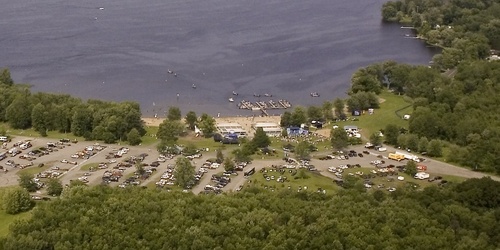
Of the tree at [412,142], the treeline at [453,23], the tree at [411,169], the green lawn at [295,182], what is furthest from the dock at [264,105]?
the tree at [411,169]

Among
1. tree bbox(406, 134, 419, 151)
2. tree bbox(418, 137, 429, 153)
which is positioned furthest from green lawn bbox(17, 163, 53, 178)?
tree bbox(418, 137, 429, 153)

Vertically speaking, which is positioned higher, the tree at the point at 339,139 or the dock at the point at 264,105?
the tree at the point at 339,139

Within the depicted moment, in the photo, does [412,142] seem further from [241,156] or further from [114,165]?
[114,165]

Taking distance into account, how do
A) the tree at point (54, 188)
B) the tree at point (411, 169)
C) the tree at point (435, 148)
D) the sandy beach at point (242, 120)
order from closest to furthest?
1. the tree at point (54, 188)
2. the tree at point (411, 169)
3. the tree at point (435, 148)
4. the sandy beach at point (242, 120)

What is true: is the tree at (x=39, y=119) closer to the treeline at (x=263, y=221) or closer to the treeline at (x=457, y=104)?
the treeline at (x=263, y=221)

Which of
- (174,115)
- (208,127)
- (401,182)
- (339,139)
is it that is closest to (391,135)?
(339,139)

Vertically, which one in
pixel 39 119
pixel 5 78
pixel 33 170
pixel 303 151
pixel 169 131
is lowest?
pixel 33 170
